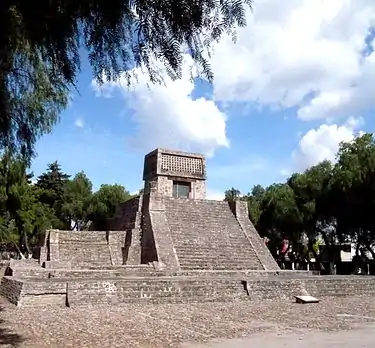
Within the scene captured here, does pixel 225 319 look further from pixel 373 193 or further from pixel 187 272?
pixel 373 193

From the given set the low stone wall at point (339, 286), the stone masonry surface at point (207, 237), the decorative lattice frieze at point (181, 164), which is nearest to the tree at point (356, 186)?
the stone masonry surface at point (207, 237)

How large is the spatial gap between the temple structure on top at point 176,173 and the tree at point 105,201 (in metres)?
18.5

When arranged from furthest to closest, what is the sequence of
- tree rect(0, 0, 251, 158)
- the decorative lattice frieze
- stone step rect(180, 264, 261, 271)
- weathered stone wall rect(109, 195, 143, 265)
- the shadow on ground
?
the decorative lattice frieze → weathered stone wall rect(109, 195, 143, 265) → stone step rect(180, 264, 261, 271) → the shadow on ground → tree rect(0, 0, 251, 158)

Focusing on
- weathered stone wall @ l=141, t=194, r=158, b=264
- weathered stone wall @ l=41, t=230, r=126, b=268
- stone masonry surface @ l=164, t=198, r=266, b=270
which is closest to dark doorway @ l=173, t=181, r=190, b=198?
stone masonry surface @ l=164, t=198, r=266, b=270

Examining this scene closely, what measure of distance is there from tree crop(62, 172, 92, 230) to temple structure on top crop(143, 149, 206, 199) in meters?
18.6

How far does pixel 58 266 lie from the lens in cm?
1789

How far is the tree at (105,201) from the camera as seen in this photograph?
44.3 meters

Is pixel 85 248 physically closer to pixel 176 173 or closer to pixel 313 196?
pixel 176 173

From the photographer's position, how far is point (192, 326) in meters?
9.08

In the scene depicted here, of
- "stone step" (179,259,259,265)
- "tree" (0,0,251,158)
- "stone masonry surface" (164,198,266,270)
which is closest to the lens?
"tree" (0,0,251,158)

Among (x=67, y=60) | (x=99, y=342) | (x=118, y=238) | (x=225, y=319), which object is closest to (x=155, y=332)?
(x=99, y=342)

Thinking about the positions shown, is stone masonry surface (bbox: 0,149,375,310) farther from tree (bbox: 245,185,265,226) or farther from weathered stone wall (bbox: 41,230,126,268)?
tree (bbox: 245,185,265,226)

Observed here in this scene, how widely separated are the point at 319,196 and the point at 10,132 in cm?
2428

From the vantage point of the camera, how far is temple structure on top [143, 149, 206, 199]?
2577cm
